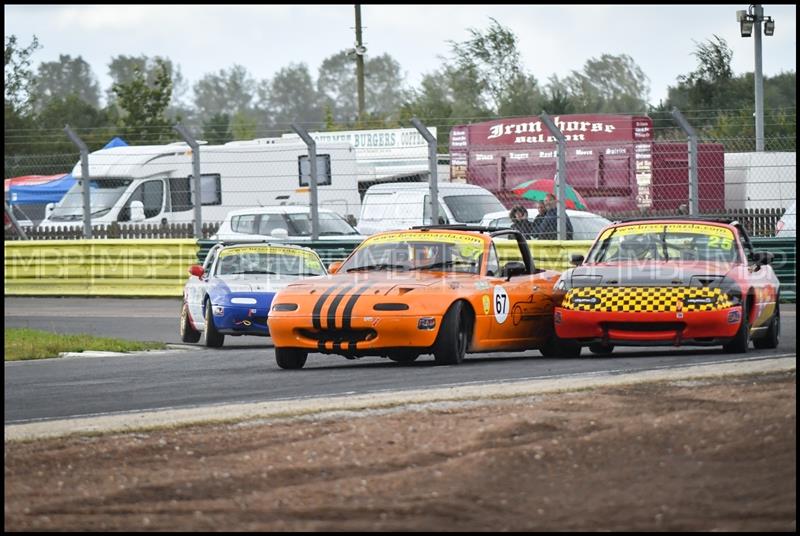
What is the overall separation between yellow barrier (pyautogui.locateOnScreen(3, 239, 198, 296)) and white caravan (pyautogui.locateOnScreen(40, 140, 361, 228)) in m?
2.30

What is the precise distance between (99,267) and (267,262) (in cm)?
912

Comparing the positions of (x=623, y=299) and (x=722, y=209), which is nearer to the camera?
(x=623, y=299)

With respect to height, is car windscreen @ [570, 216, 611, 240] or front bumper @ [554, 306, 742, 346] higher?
car windscreen @ [570, 216, 611, 240]

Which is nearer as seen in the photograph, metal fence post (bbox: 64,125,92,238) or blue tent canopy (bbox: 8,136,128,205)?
metal fence post (bbox: 64,125,92,238)

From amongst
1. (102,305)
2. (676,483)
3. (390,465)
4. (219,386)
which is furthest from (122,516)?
(102,305)

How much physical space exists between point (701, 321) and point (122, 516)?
756cm

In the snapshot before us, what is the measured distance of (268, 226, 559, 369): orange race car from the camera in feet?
42.4

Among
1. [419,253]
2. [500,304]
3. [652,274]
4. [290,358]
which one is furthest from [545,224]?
[290,358]

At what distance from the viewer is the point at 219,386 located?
11906mm

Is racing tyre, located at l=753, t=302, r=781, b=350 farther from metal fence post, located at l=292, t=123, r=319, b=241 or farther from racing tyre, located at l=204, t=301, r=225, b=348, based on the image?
metal fence post, located at l=292, t=123, r=319, b=241

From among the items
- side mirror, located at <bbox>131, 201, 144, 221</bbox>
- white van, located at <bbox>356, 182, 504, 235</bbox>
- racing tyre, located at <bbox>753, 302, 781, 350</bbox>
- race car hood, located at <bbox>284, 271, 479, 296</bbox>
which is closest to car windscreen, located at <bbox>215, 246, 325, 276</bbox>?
race car hood, located at <bbox>284, 271, 479, 296</bbox>

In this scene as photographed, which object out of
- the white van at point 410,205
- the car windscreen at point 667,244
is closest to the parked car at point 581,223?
the white van at point 410,205

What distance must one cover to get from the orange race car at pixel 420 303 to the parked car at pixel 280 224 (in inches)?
432

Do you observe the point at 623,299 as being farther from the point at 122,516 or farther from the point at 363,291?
the point at 122,516
